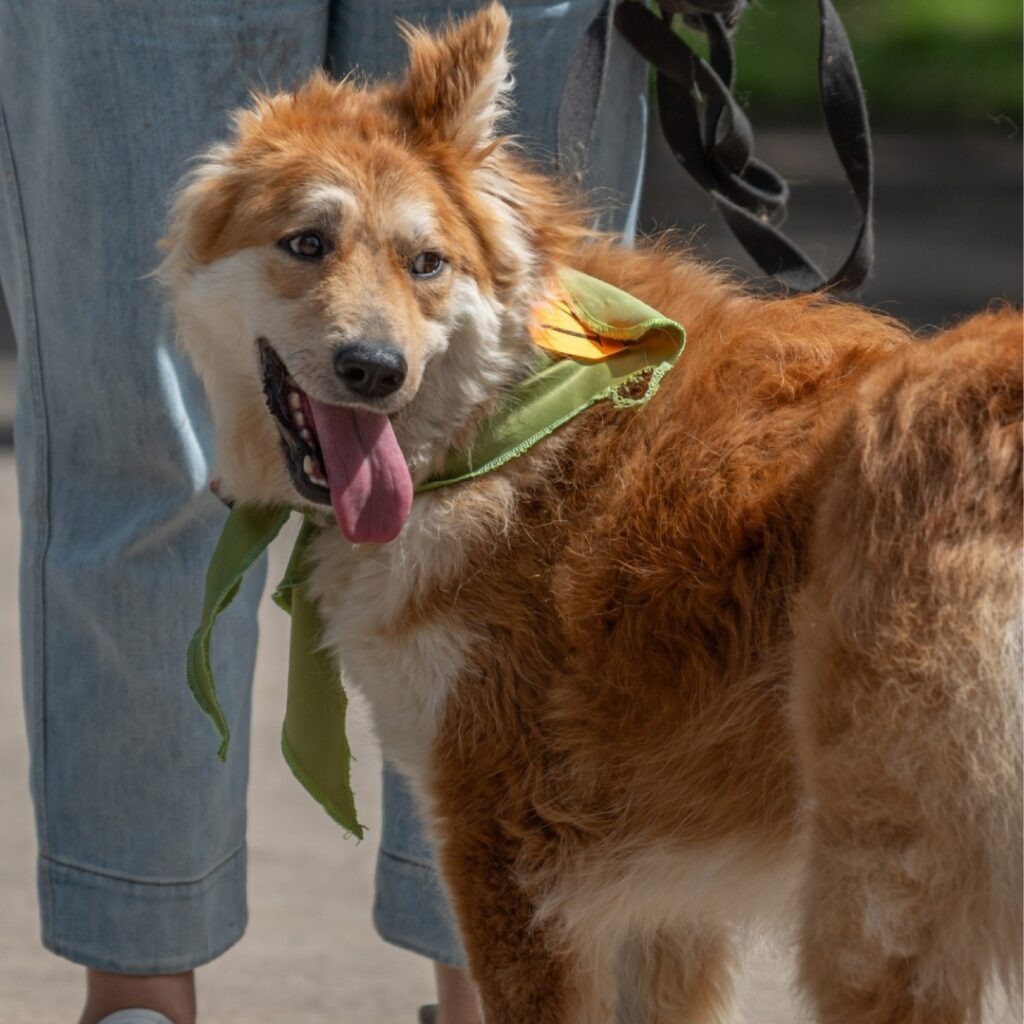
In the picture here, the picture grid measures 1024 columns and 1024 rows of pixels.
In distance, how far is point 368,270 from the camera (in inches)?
101

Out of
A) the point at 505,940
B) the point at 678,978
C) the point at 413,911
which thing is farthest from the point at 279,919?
the point at 505,940

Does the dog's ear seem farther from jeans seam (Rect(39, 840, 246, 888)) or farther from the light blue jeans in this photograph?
jeans seam (Rect(39, 840, 246, 888))

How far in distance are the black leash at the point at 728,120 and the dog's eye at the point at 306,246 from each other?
22.0 inches

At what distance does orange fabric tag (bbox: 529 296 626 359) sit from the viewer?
8.70 feet

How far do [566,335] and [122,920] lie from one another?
1.53 meters

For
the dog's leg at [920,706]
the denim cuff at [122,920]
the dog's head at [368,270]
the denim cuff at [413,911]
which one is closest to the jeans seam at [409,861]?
the denim cuff at [413,911]

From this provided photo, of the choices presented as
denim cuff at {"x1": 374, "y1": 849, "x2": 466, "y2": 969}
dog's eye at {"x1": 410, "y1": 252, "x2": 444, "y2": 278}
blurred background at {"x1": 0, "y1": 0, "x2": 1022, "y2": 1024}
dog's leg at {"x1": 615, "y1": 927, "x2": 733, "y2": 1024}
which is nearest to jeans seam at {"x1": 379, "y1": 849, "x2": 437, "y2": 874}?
denim cuff at {"x1": 374, "y1": 849, "x2": 466, "y2": 969}

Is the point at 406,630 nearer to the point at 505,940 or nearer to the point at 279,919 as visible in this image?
the point at 505,940

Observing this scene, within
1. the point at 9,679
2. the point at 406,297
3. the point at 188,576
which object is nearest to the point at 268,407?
the point at 406,297

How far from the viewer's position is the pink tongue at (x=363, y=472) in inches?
99.8

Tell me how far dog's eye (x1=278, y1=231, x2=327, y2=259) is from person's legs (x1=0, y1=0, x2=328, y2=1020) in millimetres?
446

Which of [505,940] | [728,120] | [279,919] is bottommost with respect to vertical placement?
[279,919]

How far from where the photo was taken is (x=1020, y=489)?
2127mm

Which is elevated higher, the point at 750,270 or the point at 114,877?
the point at 114,877
